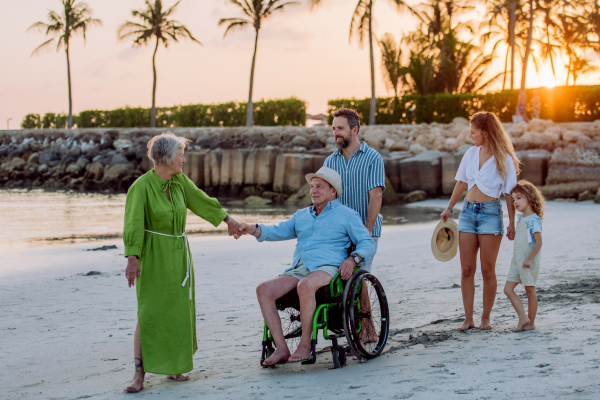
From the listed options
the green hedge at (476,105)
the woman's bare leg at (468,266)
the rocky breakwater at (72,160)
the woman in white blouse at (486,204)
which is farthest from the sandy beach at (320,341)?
the green hedge at (476,105)

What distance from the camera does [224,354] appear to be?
13.7 feet

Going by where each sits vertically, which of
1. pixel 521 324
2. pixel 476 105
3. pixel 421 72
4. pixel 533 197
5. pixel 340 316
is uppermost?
pixel 421 72

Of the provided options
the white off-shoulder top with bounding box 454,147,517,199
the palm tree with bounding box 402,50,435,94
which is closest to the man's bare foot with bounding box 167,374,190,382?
the white off-shoulder top with bounding box 454,147,517,199

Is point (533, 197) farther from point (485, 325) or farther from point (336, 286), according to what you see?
point (336, 286)

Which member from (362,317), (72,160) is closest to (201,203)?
(362,317)

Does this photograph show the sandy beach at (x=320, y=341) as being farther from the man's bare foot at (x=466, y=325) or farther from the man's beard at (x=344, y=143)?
the man's beard at (x=344, y=143)

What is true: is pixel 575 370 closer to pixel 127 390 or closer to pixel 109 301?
pixel 127 390

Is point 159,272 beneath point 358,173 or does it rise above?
beneath

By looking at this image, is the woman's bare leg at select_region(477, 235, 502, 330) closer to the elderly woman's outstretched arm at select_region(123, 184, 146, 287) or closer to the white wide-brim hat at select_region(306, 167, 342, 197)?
the white wide-brim hat at select_region(306, 167, 342, 197)

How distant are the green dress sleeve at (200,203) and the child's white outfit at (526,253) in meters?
2.04

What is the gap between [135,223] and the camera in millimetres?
3432

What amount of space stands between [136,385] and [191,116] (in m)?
34.5

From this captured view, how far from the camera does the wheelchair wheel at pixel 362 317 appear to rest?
142 inches

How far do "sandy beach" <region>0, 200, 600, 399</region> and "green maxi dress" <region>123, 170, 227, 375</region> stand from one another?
0.20 m
